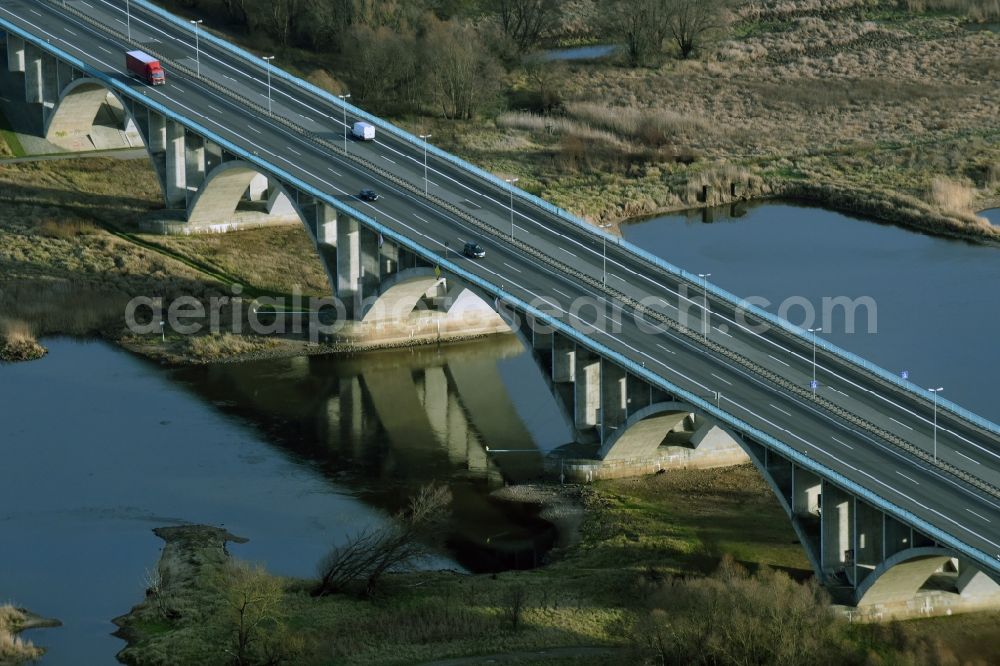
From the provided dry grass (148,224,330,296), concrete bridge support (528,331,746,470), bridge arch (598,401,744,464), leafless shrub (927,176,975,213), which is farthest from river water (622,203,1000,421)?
dry grass (148,224,330,296)

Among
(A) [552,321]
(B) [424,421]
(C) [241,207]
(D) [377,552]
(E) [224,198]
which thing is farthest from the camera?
(C) [241,207]

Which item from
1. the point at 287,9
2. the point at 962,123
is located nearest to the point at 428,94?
the point at 287,9

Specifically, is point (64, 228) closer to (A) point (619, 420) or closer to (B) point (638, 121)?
(A) point (619, 420)

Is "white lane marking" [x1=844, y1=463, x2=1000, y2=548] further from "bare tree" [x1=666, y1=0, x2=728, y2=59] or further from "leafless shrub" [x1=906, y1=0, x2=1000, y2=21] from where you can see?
"leafless shrub" [x1=906, y1=0, x2=1000, y2=21]

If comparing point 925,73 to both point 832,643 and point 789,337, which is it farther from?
point 832,643

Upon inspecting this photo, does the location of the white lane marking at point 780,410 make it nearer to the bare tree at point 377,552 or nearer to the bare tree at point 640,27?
the bare tree at point 377,552

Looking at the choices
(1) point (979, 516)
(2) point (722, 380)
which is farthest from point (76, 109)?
(1) point (979, 516)

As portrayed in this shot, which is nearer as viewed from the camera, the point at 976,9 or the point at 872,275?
the point at 872,275
